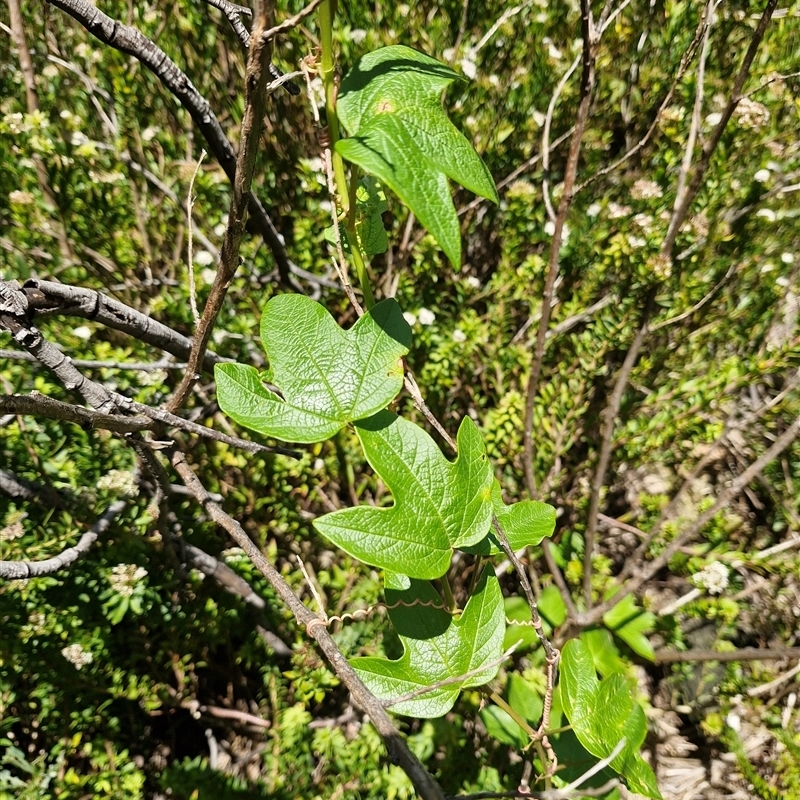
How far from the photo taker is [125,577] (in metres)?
1.23

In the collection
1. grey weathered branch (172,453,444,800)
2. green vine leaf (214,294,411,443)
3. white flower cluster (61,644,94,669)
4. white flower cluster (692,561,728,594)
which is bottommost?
white flower cluster (692,561,728,594)

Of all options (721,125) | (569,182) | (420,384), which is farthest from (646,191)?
(420,384)

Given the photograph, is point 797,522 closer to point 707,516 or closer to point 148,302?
point 707,516

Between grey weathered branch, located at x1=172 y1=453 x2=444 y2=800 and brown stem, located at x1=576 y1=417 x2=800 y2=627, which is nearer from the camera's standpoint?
grey weathered branch, located at x1=172 y1=453 x2=444 y2=800

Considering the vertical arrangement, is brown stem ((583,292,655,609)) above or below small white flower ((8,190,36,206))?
below

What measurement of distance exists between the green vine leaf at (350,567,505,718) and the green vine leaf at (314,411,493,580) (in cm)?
12

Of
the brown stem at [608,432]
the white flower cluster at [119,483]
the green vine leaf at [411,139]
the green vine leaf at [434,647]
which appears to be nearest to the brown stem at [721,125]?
the brown stem at [608,432]

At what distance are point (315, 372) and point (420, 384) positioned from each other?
3.09 ft

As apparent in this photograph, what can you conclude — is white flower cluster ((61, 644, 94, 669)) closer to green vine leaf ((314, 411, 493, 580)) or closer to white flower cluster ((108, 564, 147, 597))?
white flower cluster ((108, 564, 147, 597))

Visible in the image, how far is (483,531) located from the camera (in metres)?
0.62

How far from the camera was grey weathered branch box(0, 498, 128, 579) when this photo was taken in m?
0.98

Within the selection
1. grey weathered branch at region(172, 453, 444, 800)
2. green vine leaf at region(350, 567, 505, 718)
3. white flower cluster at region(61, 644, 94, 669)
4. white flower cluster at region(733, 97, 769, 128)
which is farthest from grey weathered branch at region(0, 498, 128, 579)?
white flower cluster at region(733, 97, 769, 128)

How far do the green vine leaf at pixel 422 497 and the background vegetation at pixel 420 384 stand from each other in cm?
73

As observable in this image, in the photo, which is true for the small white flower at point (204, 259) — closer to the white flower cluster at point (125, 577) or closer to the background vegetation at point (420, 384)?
the background vegetation at point (420, 384)
